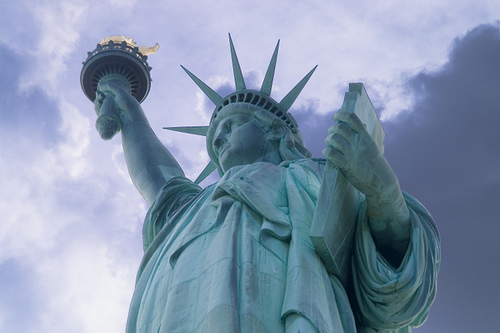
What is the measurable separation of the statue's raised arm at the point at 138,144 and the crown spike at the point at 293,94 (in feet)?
4.85

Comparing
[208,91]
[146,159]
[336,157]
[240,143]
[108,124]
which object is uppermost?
[108,124]

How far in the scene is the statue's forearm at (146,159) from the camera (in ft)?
42.0

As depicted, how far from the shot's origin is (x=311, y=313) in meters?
8.37

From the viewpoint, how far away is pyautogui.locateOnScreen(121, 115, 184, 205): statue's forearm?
12.8 meters

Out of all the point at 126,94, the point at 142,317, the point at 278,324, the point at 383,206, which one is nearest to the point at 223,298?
the point at 278,324

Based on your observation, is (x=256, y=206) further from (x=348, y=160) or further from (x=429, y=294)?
(x=429, y=294)

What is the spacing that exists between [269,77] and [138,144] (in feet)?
6.25

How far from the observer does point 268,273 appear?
8.88 m

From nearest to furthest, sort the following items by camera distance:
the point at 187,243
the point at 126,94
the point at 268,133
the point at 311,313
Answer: the point at 311,313, the point at 187,243, the point at 268,133, the point at 126,94

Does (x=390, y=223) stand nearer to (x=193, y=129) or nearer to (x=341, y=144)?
(x=341, y=144)

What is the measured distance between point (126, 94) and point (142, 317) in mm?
5559

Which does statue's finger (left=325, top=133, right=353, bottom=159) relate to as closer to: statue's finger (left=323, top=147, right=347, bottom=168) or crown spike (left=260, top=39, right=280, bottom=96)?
statue's finger (left=323, top=147, right=347, bottom=168)

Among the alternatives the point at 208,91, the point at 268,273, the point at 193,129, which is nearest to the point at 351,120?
the point at 268,273

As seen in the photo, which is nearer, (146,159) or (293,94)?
(293,94)
